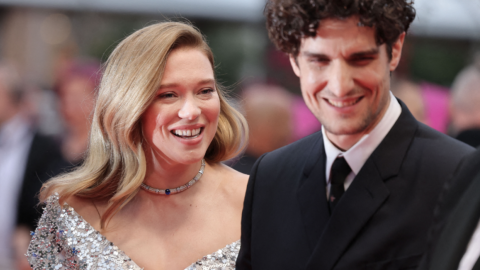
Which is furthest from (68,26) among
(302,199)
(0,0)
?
(302,199)

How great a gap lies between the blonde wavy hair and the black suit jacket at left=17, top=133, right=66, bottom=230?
0.16 m

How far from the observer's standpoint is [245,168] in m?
2.30

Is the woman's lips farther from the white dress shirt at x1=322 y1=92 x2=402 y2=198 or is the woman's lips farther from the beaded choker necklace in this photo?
the white dress shirt at x1=322 y1=92 x2=402 y2=198

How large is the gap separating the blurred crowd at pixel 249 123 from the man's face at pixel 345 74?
2.72 feet

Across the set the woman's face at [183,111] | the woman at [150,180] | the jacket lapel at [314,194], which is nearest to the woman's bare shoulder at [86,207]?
the woman at [150,180]

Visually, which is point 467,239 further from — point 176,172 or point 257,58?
point 257,58

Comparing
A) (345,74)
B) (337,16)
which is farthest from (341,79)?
(337,16)

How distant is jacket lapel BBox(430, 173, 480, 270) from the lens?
0.93 m

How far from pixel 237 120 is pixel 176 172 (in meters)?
0.35

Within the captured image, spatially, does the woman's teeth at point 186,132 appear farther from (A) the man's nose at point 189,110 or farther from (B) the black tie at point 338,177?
(B) the black tie at point 338,177

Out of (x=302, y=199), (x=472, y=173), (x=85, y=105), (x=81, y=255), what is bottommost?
(x=81, y=255)

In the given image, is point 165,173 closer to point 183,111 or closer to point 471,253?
point 183,111

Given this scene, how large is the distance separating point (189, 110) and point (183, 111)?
2cm

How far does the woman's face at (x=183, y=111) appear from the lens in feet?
5.70
